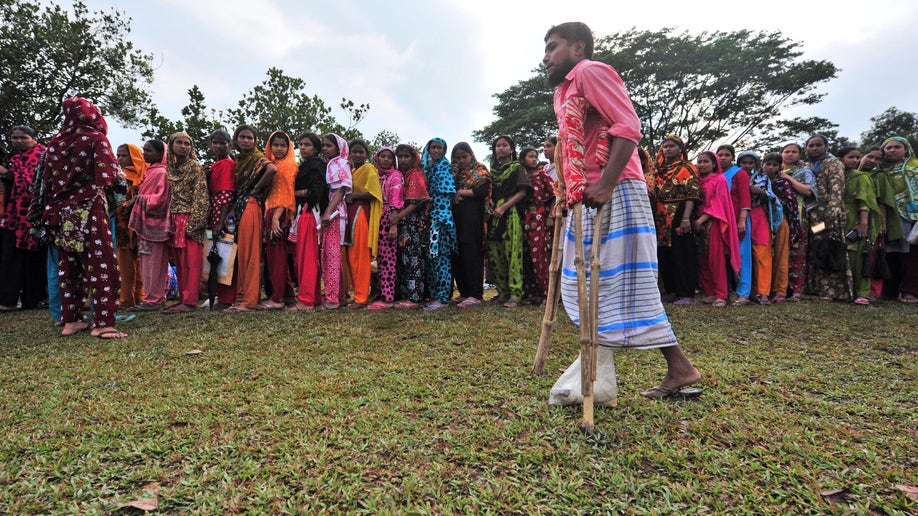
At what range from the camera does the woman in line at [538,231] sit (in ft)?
19.3

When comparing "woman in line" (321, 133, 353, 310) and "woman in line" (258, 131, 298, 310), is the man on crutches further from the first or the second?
"woman in line" (258, 131, 298, 310)

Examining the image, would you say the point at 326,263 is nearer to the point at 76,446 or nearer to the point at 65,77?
the point at 76,446

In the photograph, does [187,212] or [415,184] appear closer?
[187,212]

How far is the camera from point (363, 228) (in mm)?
5781

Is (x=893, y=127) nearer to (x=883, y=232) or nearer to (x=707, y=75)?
(x=707, y=75)

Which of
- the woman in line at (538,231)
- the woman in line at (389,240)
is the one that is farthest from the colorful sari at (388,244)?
the woman in line at (538,231)

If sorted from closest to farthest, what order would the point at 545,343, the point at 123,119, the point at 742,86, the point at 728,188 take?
1. the point at 545,343
2. the point at 728,188
3. the point at 123,119
4. the point at 742,86

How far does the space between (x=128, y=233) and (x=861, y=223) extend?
9699 millimetres

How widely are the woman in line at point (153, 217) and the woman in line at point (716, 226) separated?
676cm

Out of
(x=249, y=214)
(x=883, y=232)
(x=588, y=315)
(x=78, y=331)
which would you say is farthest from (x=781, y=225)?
(x=78, y=331)

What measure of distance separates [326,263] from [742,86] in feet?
66.9

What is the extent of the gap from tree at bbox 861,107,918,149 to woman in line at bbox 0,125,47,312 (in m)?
34.9

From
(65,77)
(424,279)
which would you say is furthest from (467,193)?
(65,77)

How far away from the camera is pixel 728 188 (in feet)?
19.6
